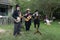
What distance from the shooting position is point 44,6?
94.5 feet

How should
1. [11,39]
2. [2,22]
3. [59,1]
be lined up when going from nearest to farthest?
1. [11,39]
2. [2,22]
3. [59,1]

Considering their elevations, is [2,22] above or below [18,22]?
below

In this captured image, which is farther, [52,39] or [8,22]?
[8,22]

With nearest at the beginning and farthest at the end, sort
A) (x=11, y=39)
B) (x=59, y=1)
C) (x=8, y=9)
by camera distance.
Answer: (x=11, y=39) < (x=59, y=1) < (x=8, y=9)

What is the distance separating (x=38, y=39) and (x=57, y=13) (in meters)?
28.3

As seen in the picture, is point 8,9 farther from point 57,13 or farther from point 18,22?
point 18,22

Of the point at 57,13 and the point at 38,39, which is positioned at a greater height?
the point at 38,39

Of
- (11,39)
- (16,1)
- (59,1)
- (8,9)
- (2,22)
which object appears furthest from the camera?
(8,9)

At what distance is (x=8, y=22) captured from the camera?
21.1m

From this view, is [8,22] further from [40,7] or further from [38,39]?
[38,39]

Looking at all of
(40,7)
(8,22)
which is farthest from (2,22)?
(40,7)

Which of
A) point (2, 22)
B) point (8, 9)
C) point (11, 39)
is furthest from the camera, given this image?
point (8, 9)

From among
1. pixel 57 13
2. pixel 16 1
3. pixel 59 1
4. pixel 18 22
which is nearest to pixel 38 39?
pixel 18 22

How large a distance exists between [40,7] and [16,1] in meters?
10.8
